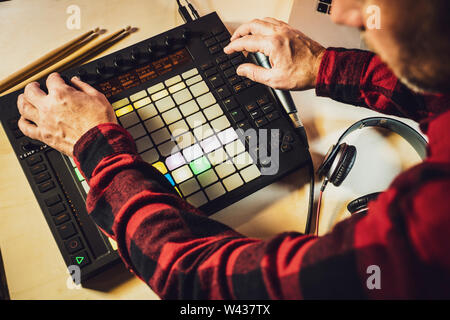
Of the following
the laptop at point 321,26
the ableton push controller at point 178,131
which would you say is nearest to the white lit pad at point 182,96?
the ableton push controller at point 178,131

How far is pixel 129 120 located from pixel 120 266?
0.81 feet

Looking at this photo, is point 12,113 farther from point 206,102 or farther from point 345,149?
point 345,149

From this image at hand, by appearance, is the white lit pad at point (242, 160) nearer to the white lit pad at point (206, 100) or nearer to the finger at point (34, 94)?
the white lit pad at point (206, 100)

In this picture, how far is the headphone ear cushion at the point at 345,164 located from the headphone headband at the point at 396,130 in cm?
2

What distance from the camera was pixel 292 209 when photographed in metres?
0.54

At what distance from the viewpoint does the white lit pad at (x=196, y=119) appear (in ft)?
1.79

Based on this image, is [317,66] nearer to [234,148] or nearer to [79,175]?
[234,148]

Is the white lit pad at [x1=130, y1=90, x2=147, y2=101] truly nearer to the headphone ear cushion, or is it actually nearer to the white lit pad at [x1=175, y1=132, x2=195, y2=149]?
the white lit pad at [x1=175, y1=132, x2=195, y2=149]

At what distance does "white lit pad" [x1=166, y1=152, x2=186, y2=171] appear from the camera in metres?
0.51

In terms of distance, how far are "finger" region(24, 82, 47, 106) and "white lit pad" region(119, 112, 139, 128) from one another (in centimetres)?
14

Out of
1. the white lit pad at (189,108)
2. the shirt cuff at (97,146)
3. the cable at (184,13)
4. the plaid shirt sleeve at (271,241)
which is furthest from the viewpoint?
the cable at (184,13)

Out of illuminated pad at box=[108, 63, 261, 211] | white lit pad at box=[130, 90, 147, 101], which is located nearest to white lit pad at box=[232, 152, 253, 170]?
illuminated pad at box=[108, 63, 261, 211]

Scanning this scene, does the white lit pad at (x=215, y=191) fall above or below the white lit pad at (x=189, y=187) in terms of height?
below
